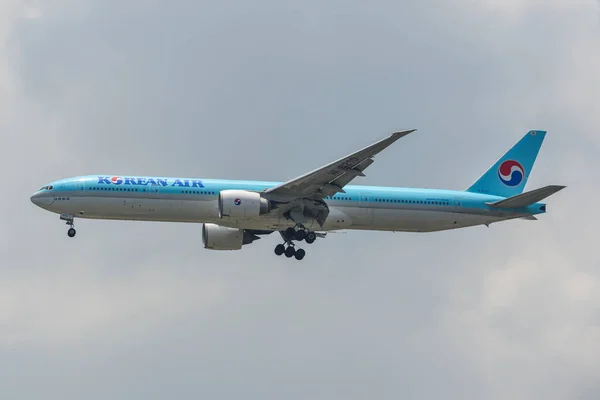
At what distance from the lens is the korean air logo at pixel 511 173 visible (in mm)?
69250

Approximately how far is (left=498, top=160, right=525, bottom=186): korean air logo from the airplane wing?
1211 cm

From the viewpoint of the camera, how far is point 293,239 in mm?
64125

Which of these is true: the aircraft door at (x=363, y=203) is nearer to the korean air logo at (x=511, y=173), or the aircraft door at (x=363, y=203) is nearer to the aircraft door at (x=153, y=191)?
the korean air logo at (x=511, y=173)

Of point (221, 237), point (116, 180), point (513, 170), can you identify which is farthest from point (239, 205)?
point (513, 170)

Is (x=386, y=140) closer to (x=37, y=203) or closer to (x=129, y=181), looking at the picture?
(x=129, y=181)

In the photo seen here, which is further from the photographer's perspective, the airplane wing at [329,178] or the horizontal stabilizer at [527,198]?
the horizontal stabilizer at [527,198]

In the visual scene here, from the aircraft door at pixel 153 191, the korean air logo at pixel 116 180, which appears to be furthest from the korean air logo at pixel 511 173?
the korean air logo at pixel 116 180

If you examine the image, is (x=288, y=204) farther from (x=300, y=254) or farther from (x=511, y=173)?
(x=511, y=173)

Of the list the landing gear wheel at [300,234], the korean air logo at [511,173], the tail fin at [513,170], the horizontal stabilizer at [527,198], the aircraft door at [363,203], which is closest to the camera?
the horizontal stabilizer at [527,198]

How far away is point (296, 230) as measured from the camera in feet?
209

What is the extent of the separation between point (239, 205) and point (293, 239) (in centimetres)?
489

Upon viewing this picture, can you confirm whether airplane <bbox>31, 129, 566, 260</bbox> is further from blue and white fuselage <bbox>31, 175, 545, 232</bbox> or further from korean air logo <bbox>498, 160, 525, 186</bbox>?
korean air logo <bbox>498, 160, 525, 186</bbox>

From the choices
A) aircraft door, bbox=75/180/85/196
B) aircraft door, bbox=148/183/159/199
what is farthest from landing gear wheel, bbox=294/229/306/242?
aircraft door, bbox=75/180/85/196

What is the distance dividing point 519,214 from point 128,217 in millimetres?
21481
